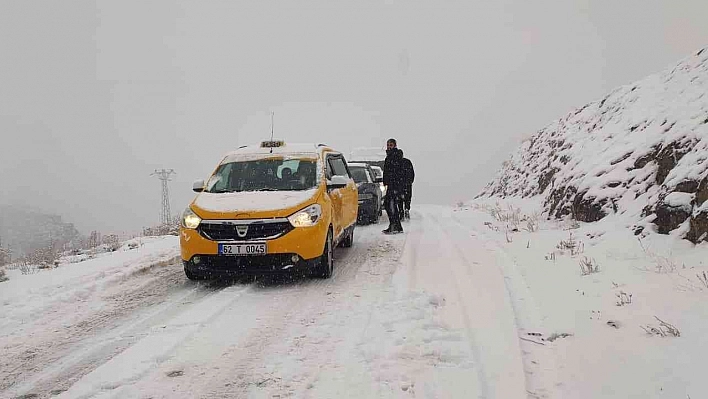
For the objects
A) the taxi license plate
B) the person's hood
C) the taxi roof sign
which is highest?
the taxi roof sign

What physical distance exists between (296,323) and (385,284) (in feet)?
5.40

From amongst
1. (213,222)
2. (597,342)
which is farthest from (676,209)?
(213,222)

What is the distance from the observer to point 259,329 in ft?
14.5

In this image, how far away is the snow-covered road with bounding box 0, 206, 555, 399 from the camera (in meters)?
3.24

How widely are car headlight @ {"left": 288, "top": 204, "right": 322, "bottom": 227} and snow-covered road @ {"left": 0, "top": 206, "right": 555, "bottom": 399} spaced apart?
81 centimetres

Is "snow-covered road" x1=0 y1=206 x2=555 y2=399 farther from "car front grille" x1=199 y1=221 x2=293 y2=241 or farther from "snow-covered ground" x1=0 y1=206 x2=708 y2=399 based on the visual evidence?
"car front grille" x1=199 y1=221 x2=293 y2=241

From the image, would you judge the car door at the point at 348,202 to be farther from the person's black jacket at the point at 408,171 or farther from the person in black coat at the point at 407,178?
the person's black jacket at the point at 408,171

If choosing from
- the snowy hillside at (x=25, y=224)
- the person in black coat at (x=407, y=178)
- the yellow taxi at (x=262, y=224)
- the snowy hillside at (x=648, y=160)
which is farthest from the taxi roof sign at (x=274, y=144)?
the snowy hillside at (x=25, y=224)

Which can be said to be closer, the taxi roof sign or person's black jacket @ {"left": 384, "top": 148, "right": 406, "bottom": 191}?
the taxi roof sign

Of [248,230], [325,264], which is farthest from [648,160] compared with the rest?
[248,230]

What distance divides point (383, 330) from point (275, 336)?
0.95m

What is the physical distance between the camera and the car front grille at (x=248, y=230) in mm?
5797

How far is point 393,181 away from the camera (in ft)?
34.9

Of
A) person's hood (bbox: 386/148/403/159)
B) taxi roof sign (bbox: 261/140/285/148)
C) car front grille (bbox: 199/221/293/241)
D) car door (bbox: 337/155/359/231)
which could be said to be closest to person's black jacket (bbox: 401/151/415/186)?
person's hood (bbox: 386/148/403/159)
